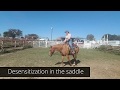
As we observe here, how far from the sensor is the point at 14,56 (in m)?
4.89

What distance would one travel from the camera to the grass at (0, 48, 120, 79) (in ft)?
15.4

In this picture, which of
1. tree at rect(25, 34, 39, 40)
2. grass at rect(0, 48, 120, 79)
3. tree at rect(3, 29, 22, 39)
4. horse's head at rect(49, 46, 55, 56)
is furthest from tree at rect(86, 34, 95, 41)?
tree at rect(3, 29, 22, 39)

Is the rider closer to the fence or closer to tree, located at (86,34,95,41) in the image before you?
the fence

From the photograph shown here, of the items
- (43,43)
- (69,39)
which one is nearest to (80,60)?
(69,39)

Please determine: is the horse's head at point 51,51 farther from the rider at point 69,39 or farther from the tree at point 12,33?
the tree at point 12,33

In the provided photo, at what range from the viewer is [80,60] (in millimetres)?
4805

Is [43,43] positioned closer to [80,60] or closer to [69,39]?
[69,39]

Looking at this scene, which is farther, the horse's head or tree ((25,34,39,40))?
the horse's head

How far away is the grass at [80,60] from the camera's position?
15.4 feet

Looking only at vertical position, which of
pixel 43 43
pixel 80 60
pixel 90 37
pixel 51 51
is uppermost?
pixel 90 37

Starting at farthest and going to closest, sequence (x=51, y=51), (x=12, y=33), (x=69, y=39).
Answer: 1. (x=51, y=51)
2. (x=69, y=39)
3. (x=12, y=33)

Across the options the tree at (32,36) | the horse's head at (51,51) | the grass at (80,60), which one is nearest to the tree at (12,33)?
the tree at (32,36)

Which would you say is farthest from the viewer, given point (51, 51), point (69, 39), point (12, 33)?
point (51, 51)
